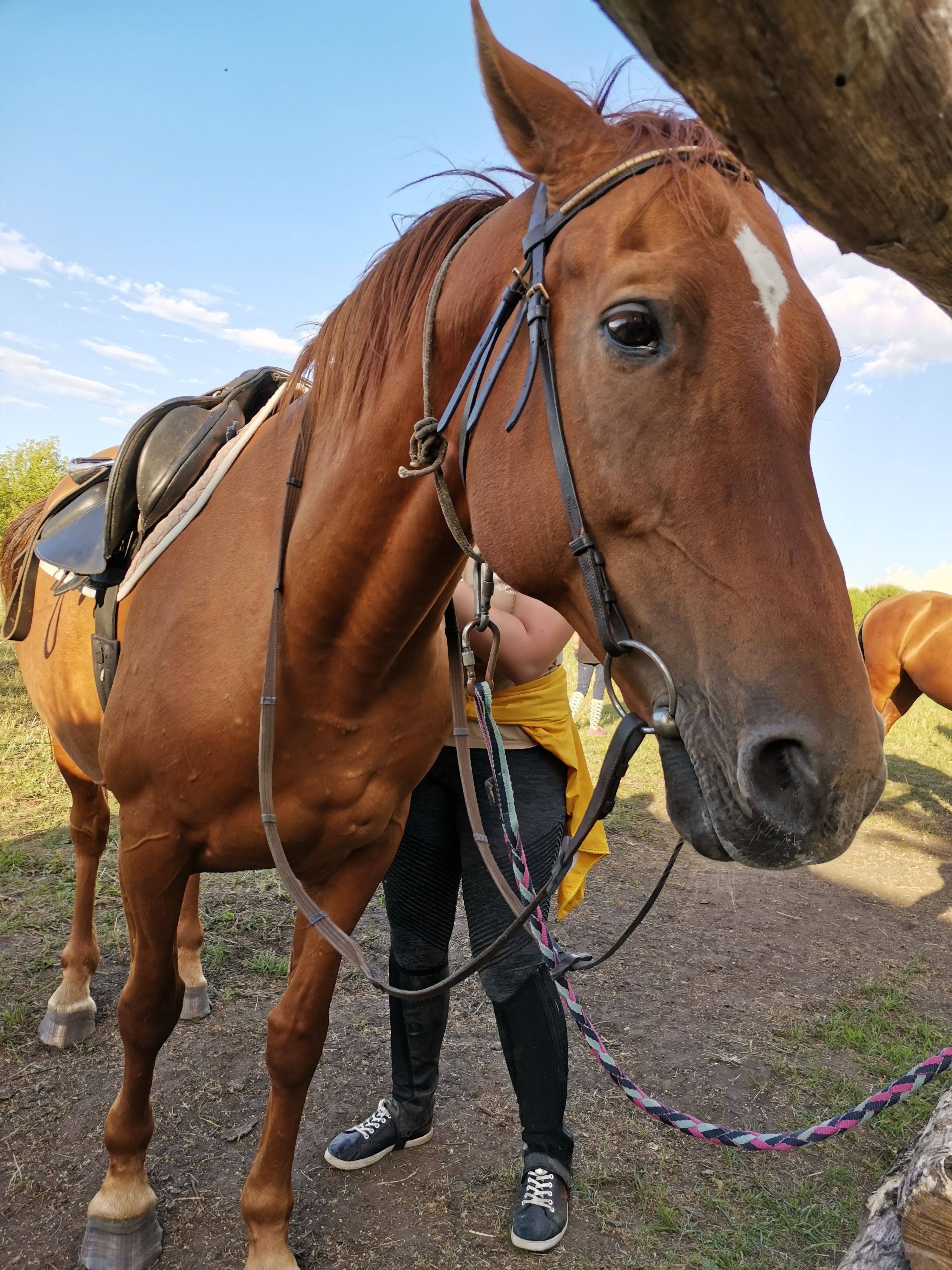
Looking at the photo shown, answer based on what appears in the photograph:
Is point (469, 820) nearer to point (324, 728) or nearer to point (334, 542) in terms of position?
point (324, 728)

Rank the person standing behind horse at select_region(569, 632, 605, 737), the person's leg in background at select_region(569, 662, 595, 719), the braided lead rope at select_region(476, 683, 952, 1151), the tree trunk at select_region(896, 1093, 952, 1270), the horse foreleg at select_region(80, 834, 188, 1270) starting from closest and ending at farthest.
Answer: the tree trunk at select_region(896, 1093, 952, 1270), the braided lead rope at select_region(476, 683, 952, 1151), the horse foreleg at select_region(80, 834, 188, 1270), the person standing behind horse at select_region(569, 632, 605, 737), the person's leg in background at select_region(569, 662, 595, 719)

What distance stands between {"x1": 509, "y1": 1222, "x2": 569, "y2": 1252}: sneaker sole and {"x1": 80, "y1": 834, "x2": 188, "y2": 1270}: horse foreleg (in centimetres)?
100

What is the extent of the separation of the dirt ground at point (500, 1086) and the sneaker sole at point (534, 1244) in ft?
0.10

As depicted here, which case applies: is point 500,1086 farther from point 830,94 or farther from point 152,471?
point 830,94

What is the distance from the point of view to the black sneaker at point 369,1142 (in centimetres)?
258

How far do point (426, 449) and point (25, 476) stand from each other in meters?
17.1

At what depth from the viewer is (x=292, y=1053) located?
7.07ft

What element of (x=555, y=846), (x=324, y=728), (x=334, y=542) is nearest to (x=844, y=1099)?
(x=555, y=846)

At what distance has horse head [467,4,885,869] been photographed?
41.8 inches

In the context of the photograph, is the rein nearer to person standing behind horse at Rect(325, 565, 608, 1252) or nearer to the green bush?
person standing behind horse at Rect(325, 565, 608, 1252)

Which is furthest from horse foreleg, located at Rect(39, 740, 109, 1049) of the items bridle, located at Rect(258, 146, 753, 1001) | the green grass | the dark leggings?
bridle, located at Rect(258, 146, 753, 1001)

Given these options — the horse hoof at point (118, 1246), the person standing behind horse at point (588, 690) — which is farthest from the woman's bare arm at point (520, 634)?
the person standing behind horse at point (588, 690)

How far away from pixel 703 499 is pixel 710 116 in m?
0.52

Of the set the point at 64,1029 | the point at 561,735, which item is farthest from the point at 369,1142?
the point at 561,735
